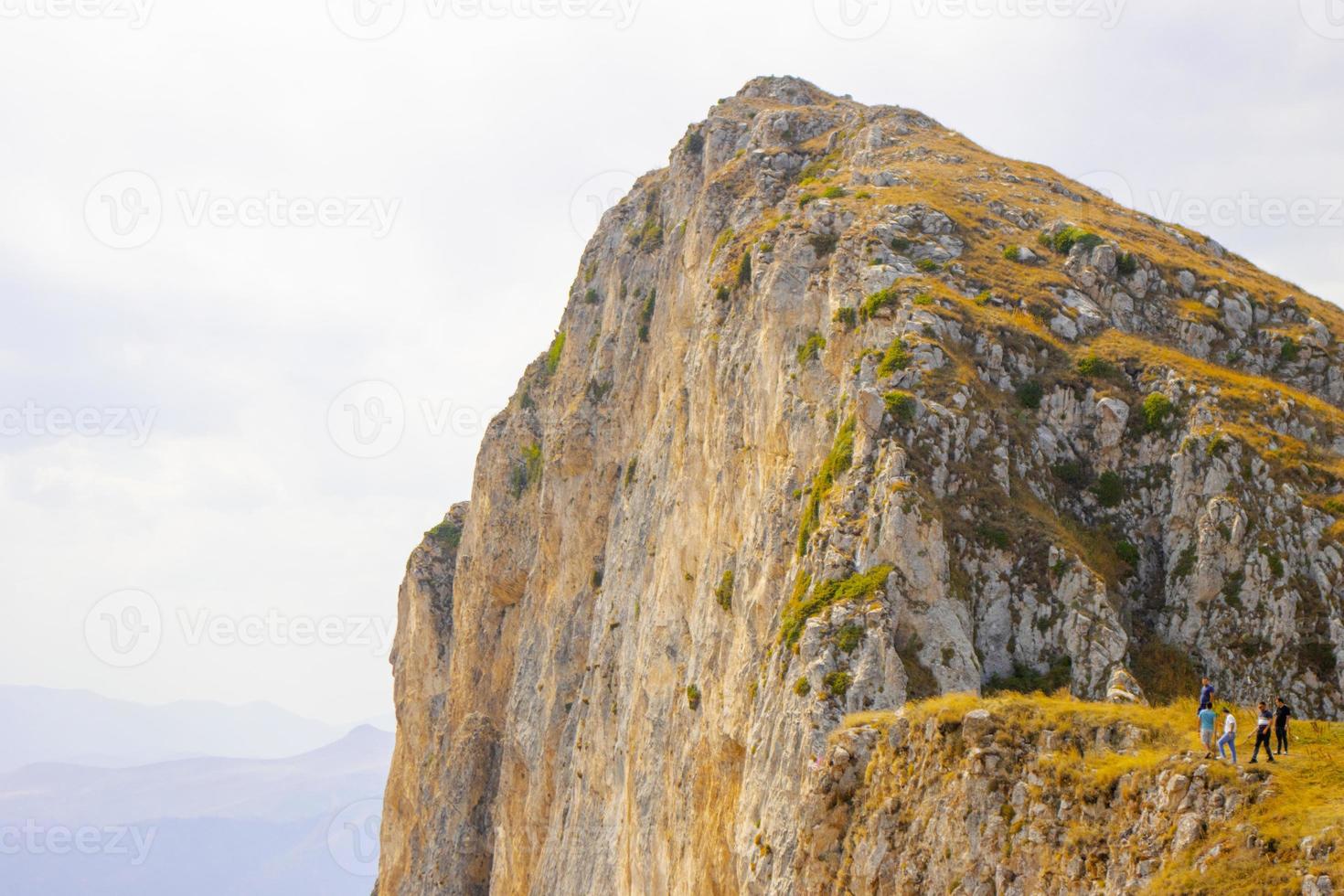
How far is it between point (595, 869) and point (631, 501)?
61.6 feet

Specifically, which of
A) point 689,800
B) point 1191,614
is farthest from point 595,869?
point 1191,614

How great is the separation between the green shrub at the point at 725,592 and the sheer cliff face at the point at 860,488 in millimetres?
175

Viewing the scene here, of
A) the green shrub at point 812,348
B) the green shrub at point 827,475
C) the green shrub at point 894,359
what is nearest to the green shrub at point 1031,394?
the green shrub at point 894,359

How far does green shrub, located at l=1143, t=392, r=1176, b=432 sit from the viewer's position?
37562 mm

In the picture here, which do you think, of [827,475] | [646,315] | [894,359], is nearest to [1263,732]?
[827,475]

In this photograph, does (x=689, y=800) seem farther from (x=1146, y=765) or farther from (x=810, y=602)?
(x=1146, y=765)

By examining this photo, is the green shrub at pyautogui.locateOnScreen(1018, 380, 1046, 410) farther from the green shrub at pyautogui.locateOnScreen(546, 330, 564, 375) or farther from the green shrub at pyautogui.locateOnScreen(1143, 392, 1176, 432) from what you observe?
the green shrub at pyautogui.locateOnScreen(546, 330, 564, 375)

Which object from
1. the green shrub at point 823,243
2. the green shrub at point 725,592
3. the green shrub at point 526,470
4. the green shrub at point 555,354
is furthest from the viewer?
the green shrub at point 555,354

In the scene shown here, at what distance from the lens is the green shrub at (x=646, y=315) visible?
233 feet

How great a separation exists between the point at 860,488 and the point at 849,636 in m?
5.16

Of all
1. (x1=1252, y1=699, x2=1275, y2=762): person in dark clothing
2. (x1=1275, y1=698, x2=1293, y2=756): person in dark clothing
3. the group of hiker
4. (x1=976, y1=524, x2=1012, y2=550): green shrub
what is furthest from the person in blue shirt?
(x1=976, y1=524, x2=1012, y2=550): green shrub

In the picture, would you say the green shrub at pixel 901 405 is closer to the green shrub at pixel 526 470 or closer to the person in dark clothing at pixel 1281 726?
the person in dark clothing at pixel 1281 726

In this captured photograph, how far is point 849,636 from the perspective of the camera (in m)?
31.3

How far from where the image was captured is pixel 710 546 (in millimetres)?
49531
